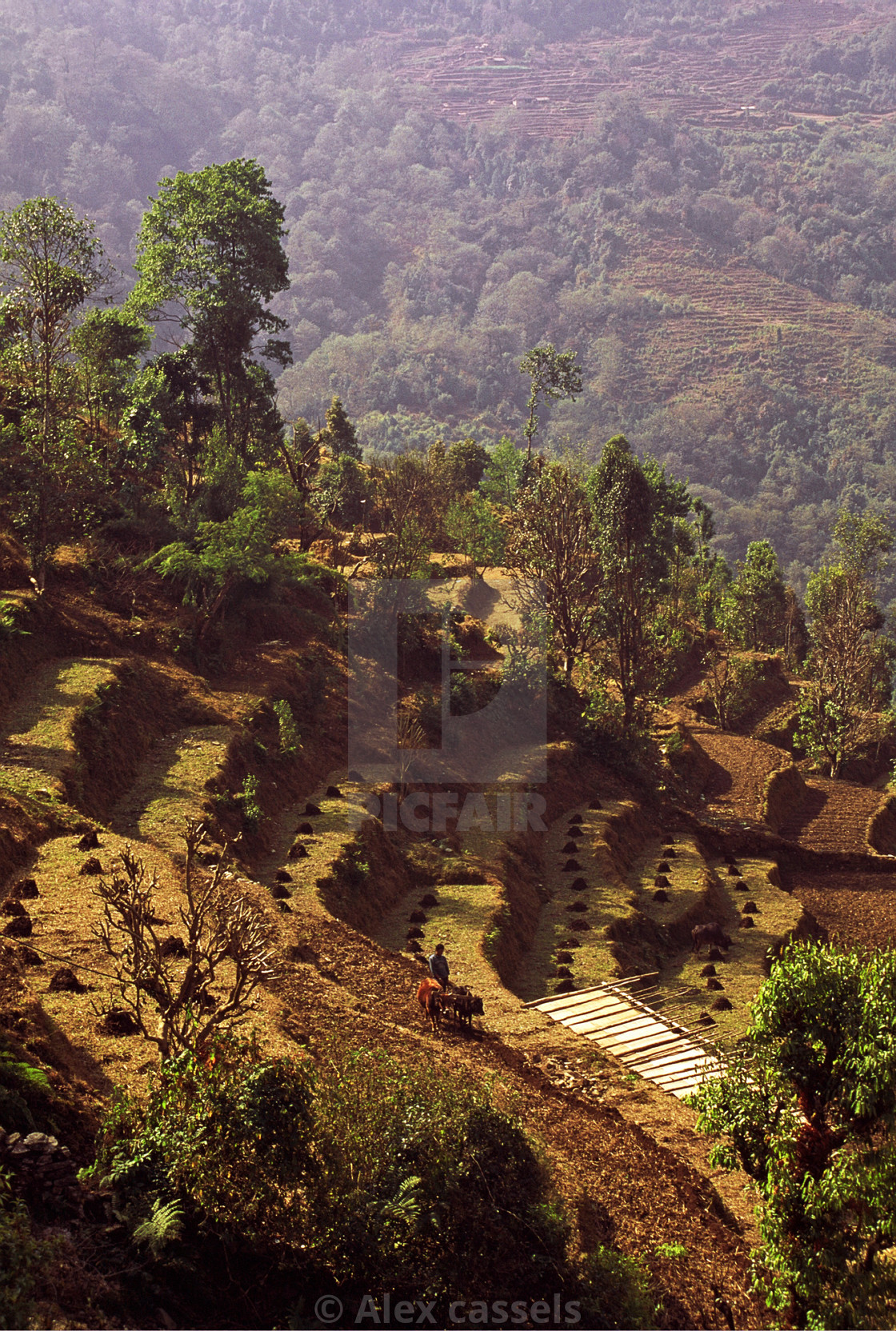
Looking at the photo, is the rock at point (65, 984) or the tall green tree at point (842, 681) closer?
the rock at point (65, 984)

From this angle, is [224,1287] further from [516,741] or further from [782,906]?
[516,741]

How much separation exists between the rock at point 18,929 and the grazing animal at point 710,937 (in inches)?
673

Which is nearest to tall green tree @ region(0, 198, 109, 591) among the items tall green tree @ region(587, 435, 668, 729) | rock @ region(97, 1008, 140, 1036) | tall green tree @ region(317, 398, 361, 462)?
rock @ region(97, 1008, 140, 1036)

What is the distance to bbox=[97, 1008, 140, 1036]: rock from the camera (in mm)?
13859

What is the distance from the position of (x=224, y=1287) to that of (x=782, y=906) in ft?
77.8

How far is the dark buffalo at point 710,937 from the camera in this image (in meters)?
27.4

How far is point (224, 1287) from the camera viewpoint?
1040 cm

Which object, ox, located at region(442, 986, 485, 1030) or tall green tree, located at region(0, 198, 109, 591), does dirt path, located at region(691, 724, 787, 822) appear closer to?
ox, located at region(442, 986, 485, 1030)

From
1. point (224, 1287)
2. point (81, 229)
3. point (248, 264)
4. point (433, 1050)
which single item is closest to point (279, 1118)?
point (224, 1287)

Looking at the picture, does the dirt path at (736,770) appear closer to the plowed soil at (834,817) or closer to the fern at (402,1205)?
the plowed soil at (834,817)

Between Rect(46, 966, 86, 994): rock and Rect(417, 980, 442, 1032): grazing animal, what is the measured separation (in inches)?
214

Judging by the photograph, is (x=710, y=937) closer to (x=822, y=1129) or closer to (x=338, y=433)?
(x=822, y=1129)

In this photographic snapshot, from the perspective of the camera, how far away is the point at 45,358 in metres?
28.8

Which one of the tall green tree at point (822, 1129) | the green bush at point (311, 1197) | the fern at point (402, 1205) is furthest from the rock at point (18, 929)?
the tall green tree at point (822, 1129)
